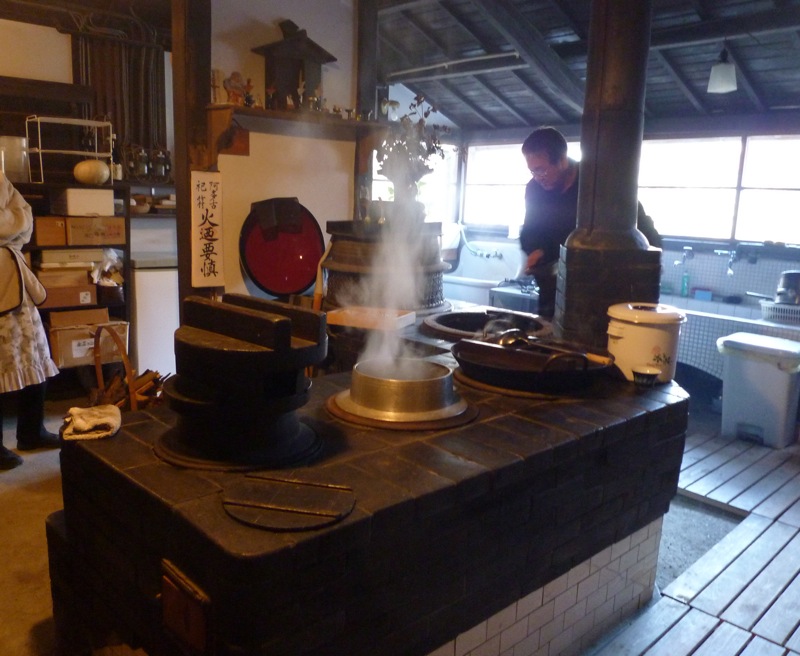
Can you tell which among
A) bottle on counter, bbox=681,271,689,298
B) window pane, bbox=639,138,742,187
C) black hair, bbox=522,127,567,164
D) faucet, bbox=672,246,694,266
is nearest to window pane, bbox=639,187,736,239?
window pane, bbox=639,138,742,187

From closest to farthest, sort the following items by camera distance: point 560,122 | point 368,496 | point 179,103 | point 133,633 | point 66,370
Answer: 1. point 368,496
2. point 133,633
3. point 179,103
4. point 66,370
5. point 560,122

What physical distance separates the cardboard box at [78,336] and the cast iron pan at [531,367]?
132 inches

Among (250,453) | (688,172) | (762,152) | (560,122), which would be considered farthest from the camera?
(560,122)

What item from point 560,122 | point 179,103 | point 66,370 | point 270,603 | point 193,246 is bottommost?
point 66,370

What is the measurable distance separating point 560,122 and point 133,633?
850 cm

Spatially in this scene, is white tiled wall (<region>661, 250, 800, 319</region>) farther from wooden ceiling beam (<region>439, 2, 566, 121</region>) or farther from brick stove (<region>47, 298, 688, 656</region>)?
brick stove (<region>47, 298, 688, 656</region>)

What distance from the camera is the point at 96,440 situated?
183cm

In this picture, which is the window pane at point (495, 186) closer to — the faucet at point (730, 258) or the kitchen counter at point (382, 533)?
the faucet at point (730, 258)

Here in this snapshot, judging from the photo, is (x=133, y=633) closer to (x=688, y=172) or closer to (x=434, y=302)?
(x=434, y=302)

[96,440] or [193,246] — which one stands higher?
[193,246]

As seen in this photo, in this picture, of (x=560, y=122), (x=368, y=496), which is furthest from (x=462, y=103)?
(x=368, y=496)

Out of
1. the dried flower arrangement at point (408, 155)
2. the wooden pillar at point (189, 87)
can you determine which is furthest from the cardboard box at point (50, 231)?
the dried flower arrangement at point (408, 155)

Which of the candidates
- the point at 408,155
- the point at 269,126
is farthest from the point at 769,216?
the point at 269,126

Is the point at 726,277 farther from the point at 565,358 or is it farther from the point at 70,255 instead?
the point at 70,255
